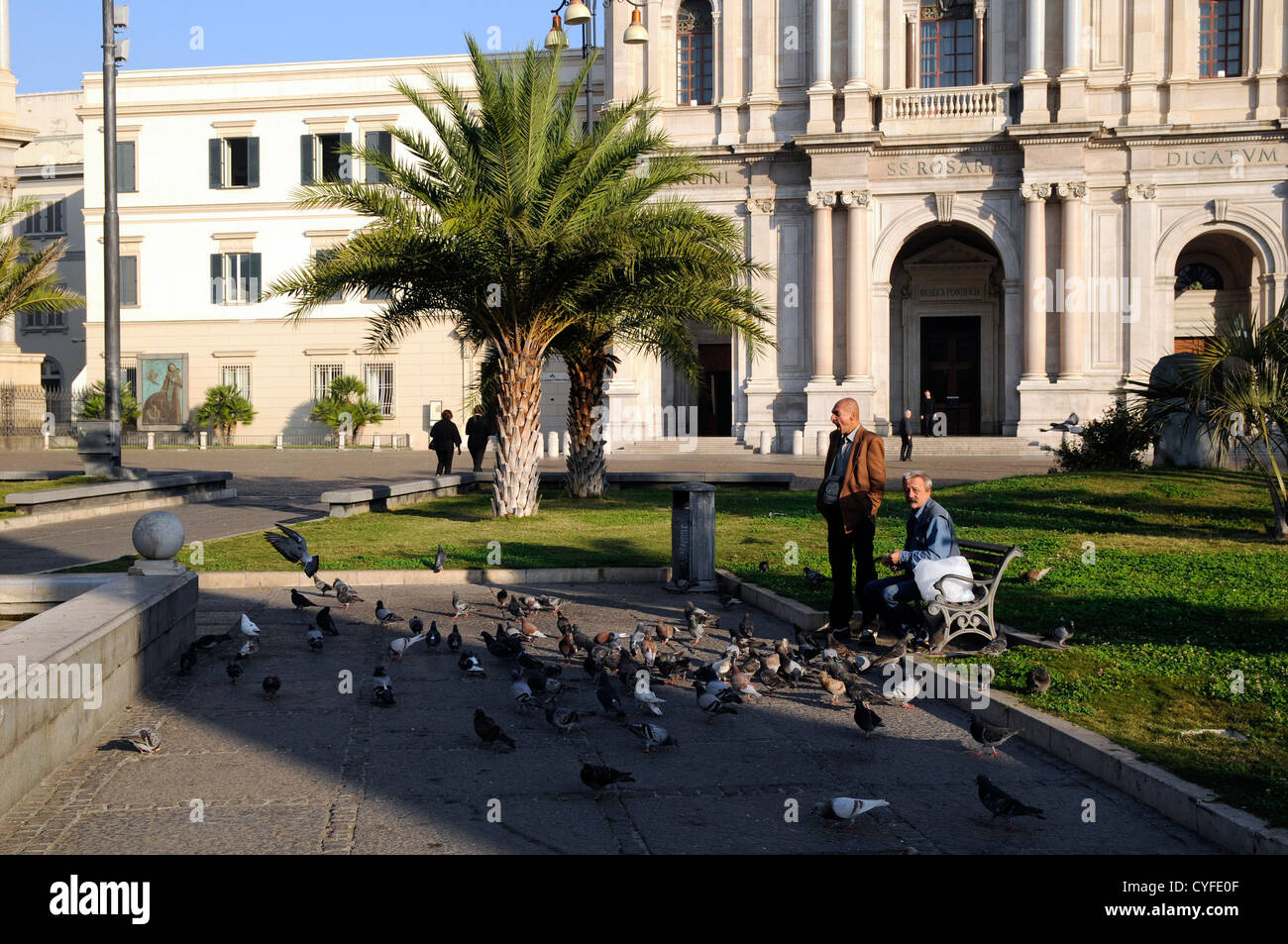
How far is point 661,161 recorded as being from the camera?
20.1m

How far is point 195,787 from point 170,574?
3879 mm

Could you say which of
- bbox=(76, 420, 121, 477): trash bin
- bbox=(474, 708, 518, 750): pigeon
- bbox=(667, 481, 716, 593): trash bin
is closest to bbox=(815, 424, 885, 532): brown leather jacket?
bbox=(667, 481, 716, 593): trash bin

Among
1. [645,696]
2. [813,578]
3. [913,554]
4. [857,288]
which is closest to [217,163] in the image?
[857,288]

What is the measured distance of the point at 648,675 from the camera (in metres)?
7.84

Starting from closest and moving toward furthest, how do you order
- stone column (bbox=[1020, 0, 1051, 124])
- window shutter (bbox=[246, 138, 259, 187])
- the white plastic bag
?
the white plastic bag < stone column (bbox=[1020, 0, 1051, 124]) < window shutter (bbox=[246, 138, 259, 187])

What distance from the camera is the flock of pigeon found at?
6.66m

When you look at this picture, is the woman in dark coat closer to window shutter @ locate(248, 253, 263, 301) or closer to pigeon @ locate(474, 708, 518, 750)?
pigeon @ locate(474, 708, 518, 750)

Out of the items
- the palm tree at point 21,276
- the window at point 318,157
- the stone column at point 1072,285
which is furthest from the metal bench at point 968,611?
the window at point 318,157

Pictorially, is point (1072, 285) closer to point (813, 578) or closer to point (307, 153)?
point (813, 578)

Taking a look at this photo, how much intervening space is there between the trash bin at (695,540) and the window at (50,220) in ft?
166

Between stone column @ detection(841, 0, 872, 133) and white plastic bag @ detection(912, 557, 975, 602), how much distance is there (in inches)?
1234

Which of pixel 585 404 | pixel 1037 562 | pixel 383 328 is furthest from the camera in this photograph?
pixel 585 404

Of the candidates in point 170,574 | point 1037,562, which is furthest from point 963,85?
point 170,574
